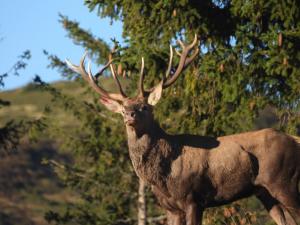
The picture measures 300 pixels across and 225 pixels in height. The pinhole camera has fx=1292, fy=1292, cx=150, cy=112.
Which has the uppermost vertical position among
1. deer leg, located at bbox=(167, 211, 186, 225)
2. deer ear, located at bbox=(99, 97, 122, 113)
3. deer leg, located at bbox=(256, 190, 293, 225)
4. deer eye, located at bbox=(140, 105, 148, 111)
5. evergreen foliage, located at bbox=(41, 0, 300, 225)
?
evergreen foliage, located at bbox=(41, 0, 300, 225)

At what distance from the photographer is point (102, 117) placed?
32.4 meters

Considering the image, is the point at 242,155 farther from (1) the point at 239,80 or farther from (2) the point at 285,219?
(1) the point at 239,80

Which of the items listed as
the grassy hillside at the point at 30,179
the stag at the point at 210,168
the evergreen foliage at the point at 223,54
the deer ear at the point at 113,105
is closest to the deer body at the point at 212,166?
the stag at the point at 210,168

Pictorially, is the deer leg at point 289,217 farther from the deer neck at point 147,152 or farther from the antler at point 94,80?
the antler at point 94,80

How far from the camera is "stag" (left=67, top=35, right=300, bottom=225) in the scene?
17.3 meters

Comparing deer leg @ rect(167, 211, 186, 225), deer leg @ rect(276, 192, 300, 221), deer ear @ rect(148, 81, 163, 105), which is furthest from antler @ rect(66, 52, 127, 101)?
deer leg @ rect(276, 192, 300, 221)

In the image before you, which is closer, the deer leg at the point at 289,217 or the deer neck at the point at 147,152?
the deer neck at the point at 147,152

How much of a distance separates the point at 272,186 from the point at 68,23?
16.8 m

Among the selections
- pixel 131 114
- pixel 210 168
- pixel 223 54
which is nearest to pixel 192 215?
pixel 210 168

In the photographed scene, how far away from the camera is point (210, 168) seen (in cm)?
1748

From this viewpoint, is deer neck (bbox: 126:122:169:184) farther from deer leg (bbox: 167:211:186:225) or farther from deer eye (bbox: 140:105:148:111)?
deer leg (bbox: 167:211:186:225)

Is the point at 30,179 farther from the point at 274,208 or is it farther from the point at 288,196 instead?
the point at 288,196

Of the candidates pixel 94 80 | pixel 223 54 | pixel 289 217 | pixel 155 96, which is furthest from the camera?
pixel 223 54

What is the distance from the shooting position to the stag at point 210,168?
17.3 metres
